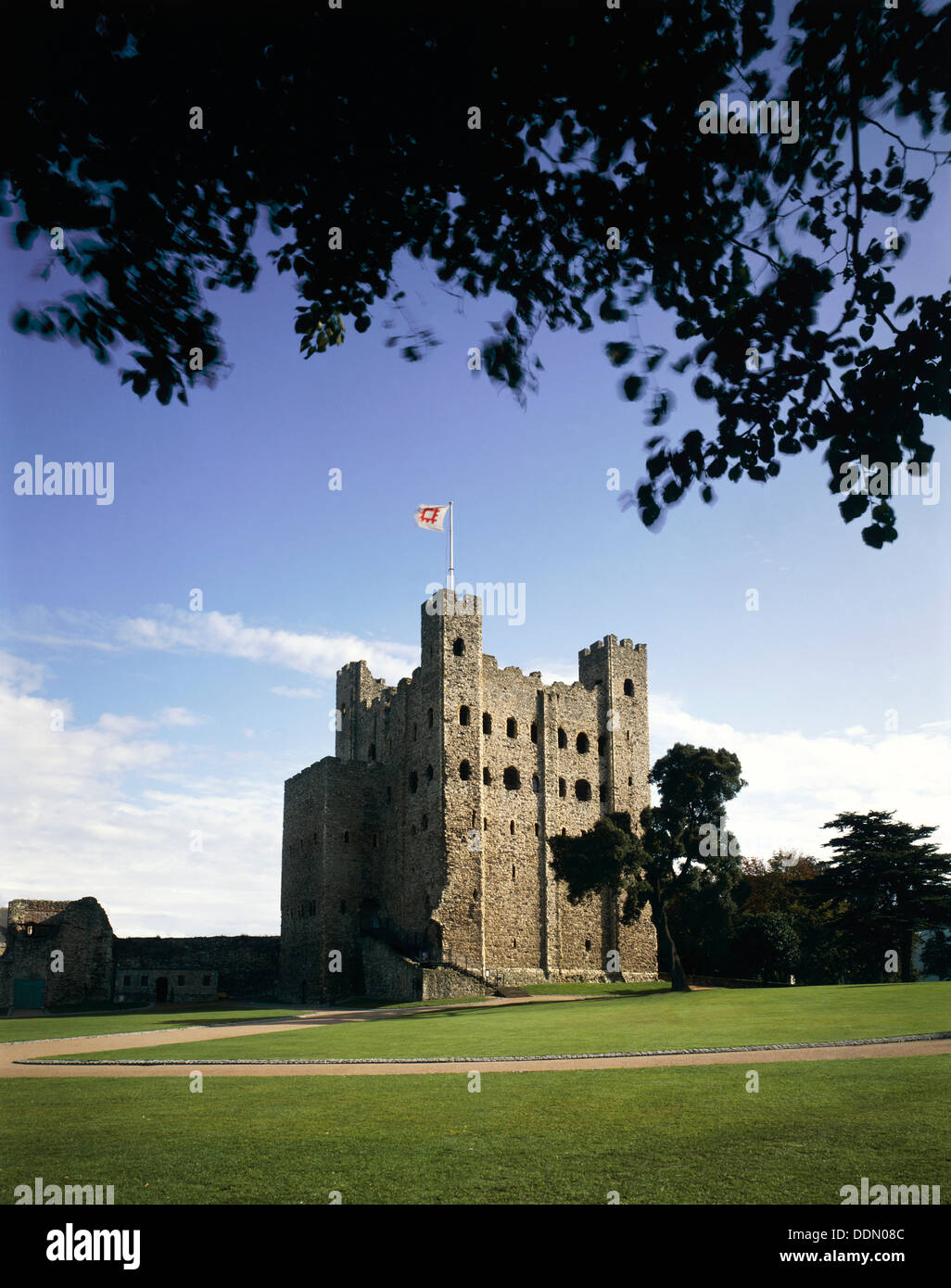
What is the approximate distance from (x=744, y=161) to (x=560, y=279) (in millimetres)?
1552

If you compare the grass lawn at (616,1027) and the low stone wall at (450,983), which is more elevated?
the grass lawn at (616,1027)

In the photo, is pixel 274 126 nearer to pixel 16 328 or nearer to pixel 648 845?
pixel 16 328

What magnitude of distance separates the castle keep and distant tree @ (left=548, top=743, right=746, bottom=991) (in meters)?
6.34

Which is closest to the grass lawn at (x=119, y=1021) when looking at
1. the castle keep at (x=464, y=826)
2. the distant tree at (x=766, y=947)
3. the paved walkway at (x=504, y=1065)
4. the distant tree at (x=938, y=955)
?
the castle keep at (x=464, y=826)

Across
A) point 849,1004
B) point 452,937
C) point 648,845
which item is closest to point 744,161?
point 849,1004

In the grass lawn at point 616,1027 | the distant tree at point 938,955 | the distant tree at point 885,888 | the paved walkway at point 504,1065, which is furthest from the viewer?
the distant tree at point 938,955

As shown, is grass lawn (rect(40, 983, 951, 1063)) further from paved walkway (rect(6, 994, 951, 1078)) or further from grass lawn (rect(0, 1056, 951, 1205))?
grass lawn (rect(0, 1056, 951, 1205))

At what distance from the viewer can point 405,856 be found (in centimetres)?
4550

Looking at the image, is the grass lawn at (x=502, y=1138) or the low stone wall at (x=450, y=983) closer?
the grass lawn at (x=502, y=1138)

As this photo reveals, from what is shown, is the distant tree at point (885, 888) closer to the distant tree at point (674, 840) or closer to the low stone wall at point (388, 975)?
the distant tree at point (674, 840)

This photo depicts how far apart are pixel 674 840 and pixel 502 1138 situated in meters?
29.7

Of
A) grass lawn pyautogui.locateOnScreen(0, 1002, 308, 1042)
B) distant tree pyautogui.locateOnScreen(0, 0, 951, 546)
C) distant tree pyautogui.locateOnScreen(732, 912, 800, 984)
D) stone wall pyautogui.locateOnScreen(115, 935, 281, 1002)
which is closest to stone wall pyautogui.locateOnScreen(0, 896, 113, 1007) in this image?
stone wall pyautogui.locateOnScreen(115, 935, 281, 1002)

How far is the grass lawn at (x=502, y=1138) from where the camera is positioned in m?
7.64

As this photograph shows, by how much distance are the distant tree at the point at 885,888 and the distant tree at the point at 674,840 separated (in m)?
8.26
